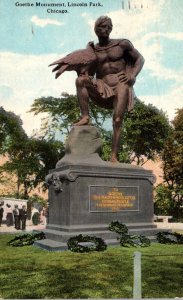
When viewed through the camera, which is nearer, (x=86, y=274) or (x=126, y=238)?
(x=86, y=274)

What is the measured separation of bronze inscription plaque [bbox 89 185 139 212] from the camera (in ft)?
31.5

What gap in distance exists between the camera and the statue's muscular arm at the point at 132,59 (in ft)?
34.8

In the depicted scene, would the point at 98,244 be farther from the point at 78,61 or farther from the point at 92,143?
the point at 78,61

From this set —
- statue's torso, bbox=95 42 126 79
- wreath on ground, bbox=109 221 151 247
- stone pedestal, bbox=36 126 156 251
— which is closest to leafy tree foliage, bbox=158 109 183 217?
statue's torso, bbox=95 42 126 79

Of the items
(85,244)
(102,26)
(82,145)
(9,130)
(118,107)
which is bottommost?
(85,244)

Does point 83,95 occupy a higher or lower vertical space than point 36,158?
lower

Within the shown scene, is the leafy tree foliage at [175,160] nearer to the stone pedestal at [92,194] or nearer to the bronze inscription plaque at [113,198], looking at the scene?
the stone pedestal at [92,194]

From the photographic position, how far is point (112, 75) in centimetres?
1070

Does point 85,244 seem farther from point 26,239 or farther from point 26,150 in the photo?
point 26,150

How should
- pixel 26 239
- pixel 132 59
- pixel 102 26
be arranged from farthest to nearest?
pixel 132 59 → pixel 102 26 → pixel 26 239

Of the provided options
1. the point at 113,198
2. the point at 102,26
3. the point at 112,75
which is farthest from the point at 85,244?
the point at 102,26

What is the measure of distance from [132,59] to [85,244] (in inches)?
198

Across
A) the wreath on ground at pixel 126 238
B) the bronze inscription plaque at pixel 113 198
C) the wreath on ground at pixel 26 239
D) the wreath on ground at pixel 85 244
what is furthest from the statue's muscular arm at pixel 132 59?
the wreath on ground at pixel 26 239

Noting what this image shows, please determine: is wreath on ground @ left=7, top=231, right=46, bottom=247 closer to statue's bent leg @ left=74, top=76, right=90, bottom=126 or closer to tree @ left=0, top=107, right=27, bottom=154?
statue's bent leg @ left=74, top=76, right=90, bottom=126
